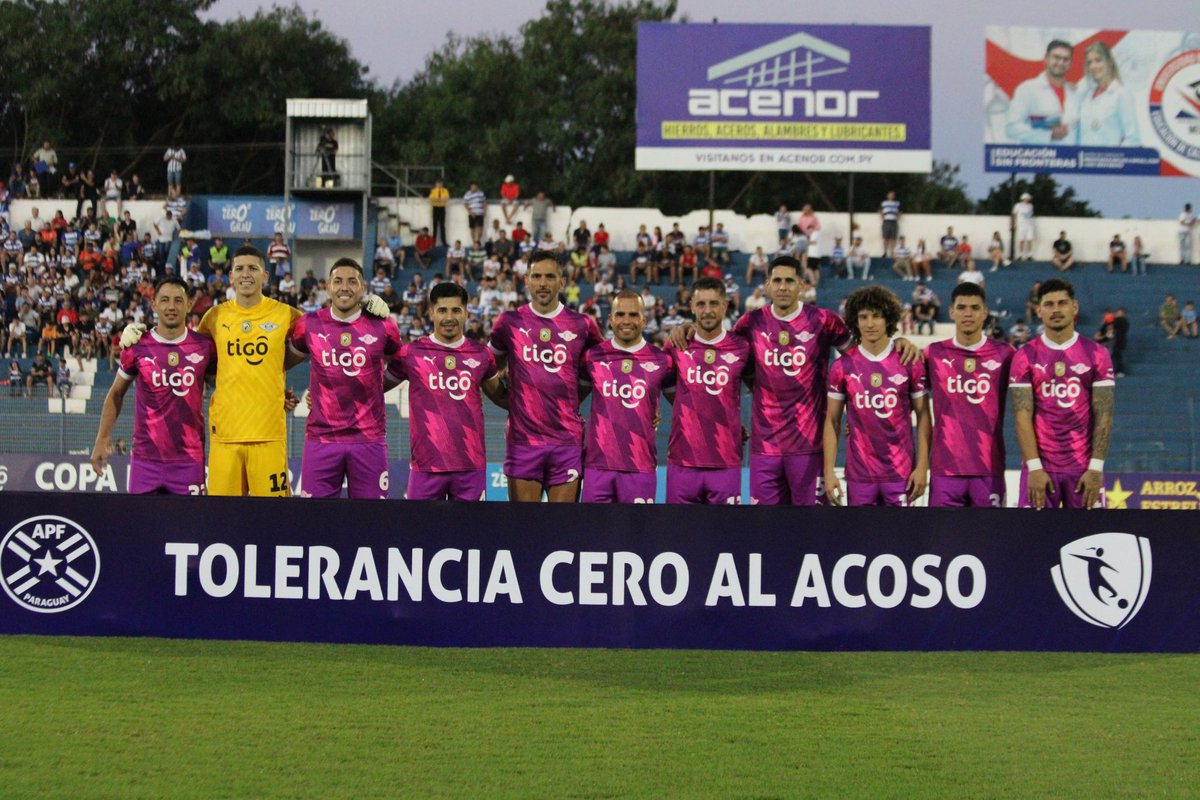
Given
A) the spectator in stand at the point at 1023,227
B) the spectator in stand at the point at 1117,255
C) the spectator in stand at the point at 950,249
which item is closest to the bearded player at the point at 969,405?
the spectator in stand at the point at 950,249

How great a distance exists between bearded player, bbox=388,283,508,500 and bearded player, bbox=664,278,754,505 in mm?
1383

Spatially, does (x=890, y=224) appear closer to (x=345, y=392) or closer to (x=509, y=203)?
(x=509, y=203)

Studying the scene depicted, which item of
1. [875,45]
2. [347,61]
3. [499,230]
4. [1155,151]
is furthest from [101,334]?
[347,61]

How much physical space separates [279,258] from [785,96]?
1160cm

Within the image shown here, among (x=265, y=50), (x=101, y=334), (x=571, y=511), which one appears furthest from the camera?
(x=265, y=50)

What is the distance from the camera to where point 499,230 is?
3359 cm

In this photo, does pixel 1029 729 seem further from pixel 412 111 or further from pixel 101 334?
pixel 412 111

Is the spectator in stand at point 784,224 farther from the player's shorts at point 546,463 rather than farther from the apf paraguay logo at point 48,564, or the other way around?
the apf paraguay logo at point 48,564

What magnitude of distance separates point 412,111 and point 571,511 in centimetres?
5179

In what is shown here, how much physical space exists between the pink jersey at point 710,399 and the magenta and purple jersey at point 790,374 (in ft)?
0.43

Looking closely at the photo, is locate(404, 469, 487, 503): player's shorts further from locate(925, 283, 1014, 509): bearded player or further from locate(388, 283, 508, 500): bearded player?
locate(925, 283, 1014, 509): bearded player

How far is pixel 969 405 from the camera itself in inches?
406

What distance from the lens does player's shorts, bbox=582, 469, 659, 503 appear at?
1048 centimetres

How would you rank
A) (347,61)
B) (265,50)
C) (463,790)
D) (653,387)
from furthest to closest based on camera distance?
(347,61), (265,50), (653,387), (463,790)
